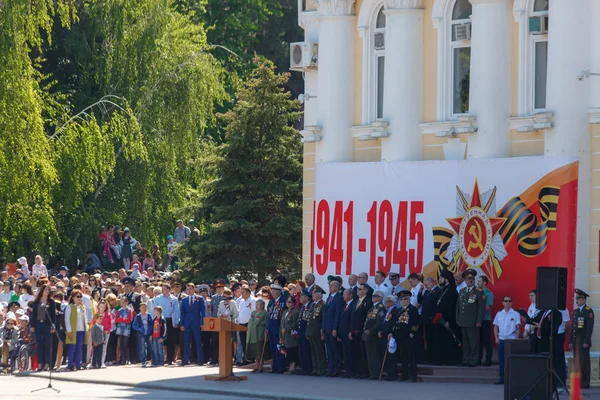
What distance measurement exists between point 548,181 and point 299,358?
6171mm

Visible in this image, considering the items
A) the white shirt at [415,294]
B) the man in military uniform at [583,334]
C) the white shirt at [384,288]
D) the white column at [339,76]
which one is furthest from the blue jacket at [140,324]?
the man in military uniform at [583,334]

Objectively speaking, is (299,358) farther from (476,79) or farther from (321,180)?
(476,79)

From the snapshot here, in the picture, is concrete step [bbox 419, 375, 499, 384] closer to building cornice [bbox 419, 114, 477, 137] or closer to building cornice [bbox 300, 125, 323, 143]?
building cornice [bbox 419, 114, 477, 137]

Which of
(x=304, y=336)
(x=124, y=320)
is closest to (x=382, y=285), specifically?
(x=304, y=336)

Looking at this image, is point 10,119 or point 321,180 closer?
point 321,180

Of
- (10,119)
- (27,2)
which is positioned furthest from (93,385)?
(27,2)

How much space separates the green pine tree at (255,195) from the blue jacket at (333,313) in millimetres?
10264

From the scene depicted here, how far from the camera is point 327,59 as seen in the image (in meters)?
32.1

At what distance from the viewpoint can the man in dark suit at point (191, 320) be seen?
1261 inches

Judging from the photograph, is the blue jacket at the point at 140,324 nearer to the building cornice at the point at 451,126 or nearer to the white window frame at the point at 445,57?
the building cornice at the point at 451,126

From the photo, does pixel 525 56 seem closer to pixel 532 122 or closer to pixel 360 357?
pixel 532 122

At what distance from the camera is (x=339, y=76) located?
31828 mm

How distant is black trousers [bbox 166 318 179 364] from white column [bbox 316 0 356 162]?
4.93 m

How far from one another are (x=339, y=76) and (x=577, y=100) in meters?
6.61
